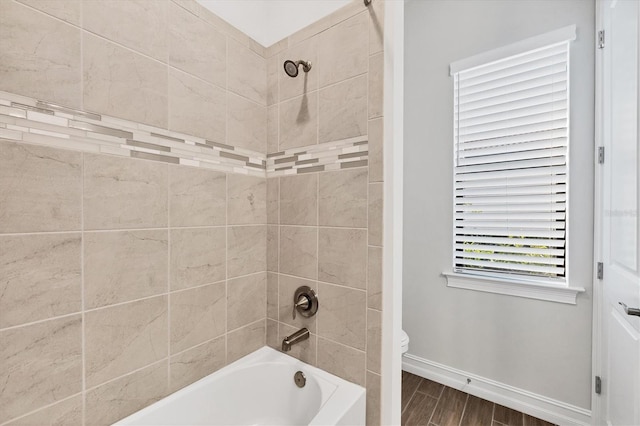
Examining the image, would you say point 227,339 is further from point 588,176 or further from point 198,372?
point 588,176

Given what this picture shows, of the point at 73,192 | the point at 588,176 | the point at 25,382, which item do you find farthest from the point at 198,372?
the point at 588,176

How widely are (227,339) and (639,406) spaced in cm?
173

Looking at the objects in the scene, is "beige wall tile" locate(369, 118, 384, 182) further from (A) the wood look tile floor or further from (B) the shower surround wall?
(A) the wood look tile floor

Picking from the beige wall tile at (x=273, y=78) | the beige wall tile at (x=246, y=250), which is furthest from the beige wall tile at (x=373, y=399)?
the beige wall tile at (x=273, y=78)

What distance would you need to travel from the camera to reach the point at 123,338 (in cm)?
94

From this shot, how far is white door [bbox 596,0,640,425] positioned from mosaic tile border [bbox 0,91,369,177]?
120cm

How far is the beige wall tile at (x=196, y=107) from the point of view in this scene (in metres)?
1.08

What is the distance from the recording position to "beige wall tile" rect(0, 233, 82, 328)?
0.73m

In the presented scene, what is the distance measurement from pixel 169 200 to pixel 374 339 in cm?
98

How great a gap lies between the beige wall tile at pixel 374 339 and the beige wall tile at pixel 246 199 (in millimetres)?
718

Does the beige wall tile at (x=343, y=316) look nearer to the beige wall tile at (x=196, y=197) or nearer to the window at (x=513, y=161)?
the beige wall tile at (x=196, y=197)

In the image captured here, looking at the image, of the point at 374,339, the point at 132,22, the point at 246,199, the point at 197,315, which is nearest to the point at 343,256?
the point at 374,339

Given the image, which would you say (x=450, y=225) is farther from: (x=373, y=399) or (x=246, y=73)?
(x=246, y=73)

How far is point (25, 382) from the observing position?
75cm
